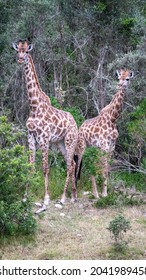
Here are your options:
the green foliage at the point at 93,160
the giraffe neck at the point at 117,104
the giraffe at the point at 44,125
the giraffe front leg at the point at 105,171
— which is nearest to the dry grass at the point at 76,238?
the green foliage at the point at 93,160

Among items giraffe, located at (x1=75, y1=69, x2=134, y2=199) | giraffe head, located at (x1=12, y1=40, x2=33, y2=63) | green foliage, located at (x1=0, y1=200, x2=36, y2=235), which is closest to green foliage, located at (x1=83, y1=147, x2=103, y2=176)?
giraffe, located at (x1=75, y1=69, x2=134, y2=199)

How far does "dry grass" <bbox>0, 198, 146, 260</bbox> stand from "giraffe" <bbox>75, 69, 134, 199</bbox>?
1.25m

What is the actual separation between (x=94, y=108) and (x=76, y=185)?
2791 millimetres

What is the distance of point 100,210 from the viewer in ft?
32.8

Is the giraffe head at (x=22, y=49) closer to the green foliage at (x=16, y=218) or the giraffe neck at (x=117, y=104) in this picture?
the giraffe neck at (x=117, y=104)

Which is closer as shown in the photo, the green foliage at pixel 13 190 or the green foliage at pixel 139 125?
the green foliage at pixel 13 190

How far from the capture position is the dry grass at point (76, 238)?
8.02m

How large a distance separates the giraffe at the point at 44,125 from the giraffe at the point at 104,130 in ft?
0.63

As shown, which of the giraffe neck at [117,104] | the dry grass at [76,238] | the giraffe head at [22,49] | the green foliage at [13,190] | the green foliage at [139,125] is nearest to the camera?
the dry grass at [76,238]

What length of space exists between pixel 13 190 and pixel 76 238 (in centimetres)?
108

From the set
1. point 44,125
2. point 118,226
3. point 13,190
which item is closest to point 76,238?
point 118,226

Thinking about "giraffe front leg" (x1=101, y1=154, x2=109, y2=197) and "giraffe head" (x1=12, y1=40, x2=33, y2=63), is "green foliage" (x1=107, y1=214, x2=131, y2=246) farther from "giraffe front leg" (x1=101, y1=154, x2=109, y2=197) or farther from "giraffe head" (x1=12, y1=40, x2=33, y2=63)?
"giraffe head" (x1=12, y1=40, x2=33, y2=63)

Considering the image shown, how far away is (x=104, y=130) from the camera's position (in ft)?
36.0

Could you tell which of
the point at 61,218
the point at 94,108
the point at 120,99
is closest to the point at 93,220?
the point at 61,218
